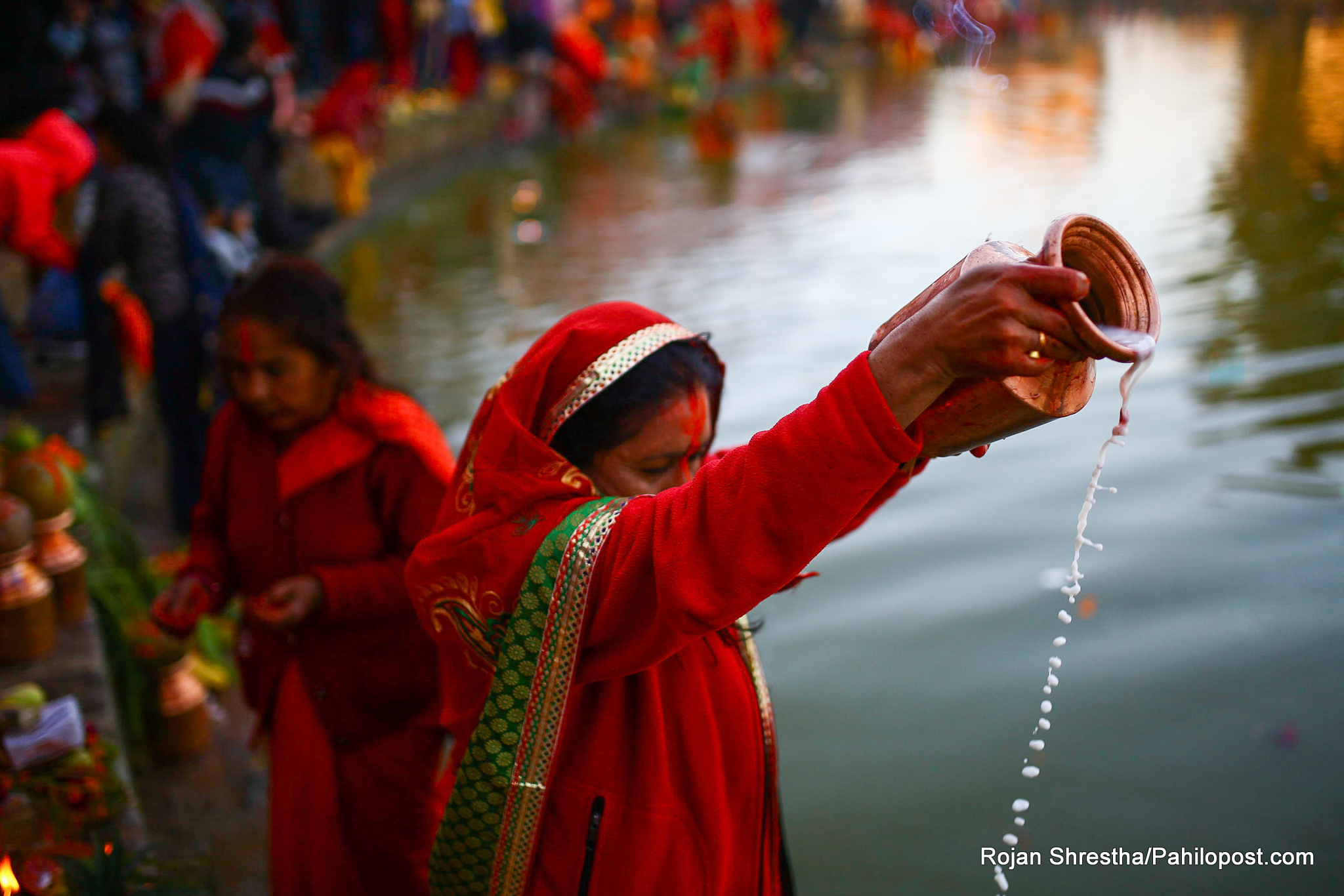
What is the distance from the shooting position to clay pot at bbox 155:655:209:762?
304cm

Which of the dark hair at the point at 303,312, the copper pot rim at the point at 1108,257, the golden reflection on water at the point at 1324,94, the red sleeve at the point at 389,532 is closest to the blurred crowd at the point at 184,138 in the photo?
the dark hair at the point at 303,312

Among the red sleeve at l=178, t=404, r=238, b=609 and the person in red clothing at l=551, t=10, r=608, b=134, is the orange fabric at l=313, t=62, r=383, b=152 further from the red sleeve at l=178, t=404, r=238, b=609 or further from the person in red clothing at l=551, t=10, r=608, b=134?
the red sleeve at l=178, t=404, r=238, b=609

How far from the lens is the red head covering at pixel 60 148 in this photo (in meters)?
5.28

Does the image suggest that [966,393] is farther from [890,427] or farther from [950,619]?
[950,619]

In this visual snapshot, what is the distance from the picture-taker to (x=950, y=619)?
11.4ft

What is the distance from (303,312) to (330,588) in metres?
0.51

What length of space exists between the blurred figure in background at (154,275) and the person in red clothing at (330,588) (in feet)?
8.50

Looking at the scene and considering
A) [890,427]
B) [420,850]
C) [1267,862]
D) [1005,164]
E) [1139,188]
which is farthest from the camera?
[1005,164]

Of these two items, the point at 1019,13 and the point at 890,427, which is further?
the point at 1019,13

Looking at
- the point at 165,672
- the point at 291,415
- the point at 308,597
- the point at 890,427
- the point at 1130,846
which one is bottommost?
the point at 1130,846

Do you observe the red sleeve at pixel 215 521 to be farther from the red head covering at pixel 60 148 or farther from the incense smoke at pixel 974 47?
the incense smoke at pixel 974 47

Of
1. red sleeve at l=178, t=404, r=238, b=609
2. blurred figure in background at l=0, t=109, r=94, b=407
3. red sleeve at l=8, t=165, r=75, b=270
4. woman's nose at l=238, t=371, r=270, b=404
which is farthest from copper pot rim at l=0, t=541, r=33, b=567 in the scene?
red sleeve at l=8, t=165, r=75, b=270

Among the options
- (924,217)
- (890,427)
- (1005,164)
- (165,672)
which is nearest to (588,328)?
(890,427)

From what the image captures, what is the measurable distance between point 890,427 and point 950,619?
8.48 feet
